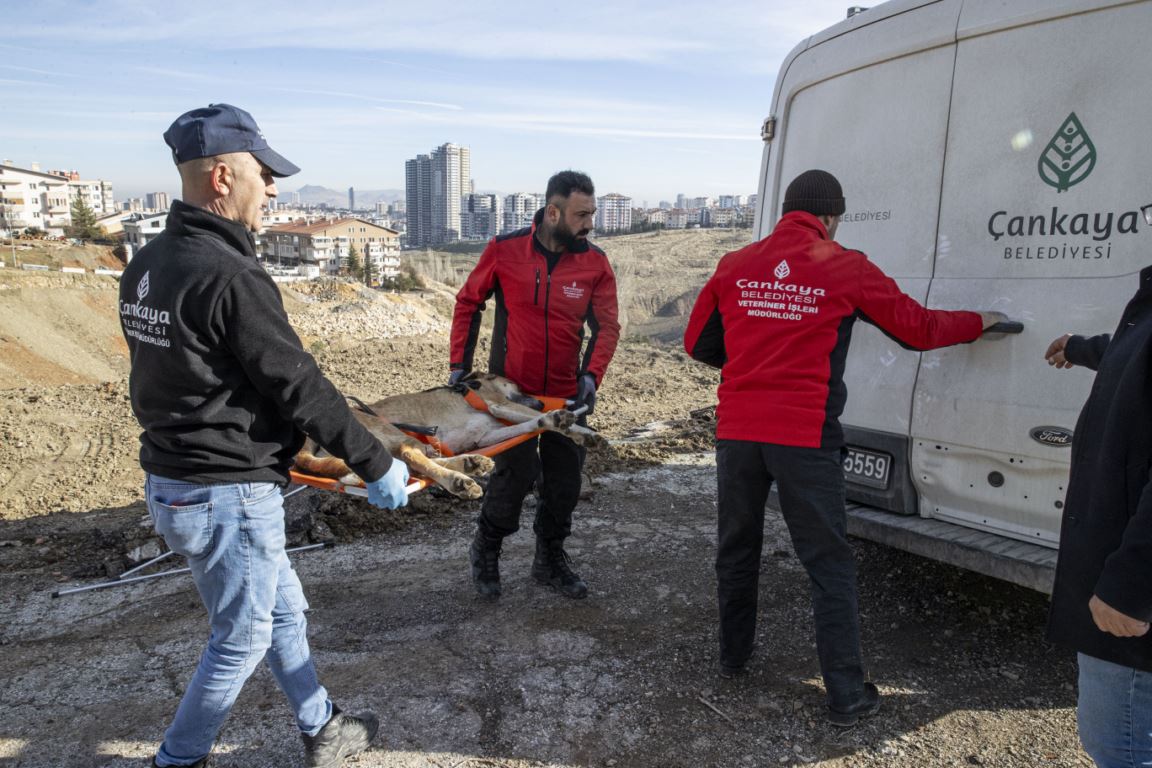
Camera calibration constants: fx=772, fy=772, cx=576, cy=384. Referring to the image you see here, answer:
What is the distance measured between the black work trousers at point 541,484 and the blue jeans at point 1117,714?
8.46 feet

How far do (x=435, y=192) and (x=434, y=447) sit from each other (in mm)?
148256

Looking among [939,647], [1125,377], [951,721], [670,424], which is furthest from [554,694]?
[670,424]

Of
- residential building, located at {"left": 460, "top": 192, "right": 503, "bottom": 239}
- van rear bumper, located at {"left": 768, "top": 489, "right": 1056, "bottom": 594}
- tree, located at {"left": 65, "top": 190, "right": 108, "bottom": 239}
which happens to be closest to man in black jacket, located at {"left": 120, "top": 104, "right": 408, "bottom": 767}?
van rear bumper, located at {"left": 768, "top": 489, "right": 1056, "bottom": 594}

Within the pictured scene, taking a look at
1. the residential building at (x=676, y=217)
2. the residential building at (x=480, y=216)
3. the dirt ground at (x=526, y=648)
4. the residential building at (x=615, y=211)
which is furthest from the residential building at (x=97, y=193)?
the dirt ground at (x=526, y=648)

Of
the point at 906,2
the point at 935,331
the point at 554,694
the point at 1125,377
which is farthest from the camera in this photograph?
the point at 906,2

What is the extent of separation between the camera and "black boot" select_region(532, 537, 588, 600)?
4.13 m

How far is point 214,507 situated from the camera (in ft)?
7.33

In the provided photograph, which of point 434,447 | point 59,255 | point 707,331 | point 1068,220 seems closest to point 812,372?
point 707,331

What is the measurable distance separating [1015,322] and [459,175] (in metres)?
153

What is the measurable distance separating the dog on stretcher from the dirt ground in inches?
31.1

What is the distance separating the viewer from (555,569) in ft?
13.8

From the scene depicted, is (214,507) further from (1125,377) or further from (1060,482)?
(1060,482)

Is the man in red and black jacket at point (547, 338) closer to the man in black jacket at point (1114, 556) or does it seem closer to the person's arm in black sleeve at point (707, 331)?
the person's arm in black sleeve at point (707, 331)

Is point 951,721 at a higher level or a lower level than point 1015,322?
lower
